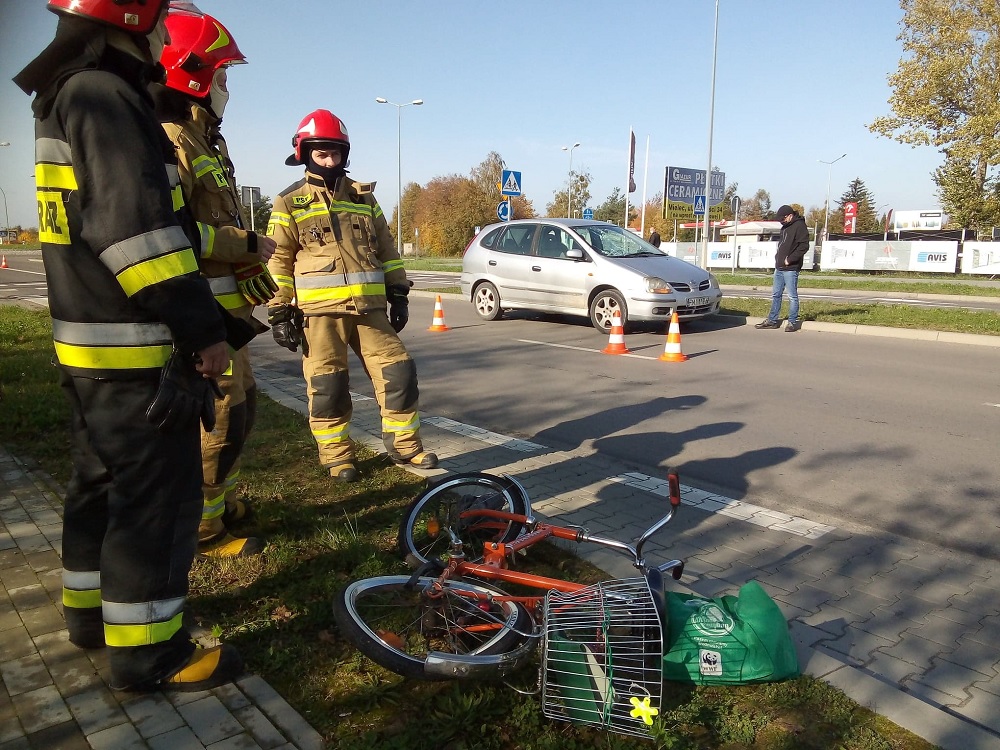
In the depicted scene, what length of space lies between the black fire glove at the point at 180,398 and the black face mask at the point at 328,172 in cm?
248

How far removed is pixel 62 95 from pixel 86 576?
160cm

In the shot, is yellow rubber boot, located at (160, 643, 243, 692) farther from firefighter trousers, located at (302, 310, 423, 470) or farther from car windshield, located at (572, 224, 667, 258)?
car windshield, located at (572, 224, 667, 258)

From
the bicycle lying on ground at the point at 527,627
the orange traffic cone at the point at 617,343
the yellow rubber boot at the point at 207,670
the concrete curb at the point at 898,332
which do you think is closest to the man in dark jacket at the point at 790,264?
the concrete curb at the point at 898,332

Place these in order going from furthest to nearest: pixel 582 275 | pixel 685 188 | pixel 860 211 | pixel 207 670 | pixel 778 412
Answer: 1. pixel 860 211
2. pixel 685 188
3. pixel 582 275
4. pixel 778 412
5. pixel 207 670

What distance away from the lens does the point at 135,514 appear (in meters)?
2.42

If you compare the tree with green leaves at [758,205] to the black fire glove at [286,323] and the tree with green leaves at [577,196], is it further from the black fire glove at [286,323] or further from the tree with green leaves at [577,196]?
the black fire glove at [286,323]

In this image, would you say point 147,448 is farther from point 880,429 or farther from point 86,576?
point 880,429

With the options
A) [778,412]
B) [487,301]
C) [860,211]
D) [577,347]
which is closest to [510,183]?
[487,301]

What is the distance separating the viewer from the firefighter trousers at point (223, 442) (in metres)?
3.62

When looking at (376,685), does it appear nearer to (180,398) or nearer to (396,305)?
(180,398)

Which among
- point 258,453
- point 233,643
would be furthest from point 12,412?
point 233,643

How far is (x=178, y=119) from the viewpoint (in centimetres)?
330

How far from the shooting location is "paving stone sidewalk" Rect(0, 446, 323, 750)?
92.0 inches

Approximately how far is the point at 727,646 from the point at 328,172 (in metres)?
3.52
